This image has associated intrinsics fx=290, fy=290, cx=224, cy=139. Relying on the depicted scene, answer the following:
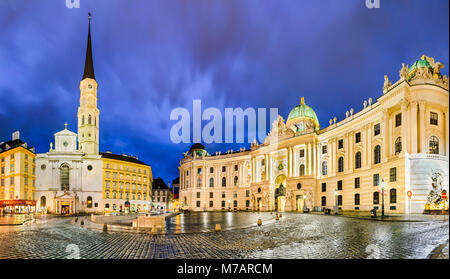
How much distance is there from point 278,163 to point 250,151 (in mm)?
→ 14236

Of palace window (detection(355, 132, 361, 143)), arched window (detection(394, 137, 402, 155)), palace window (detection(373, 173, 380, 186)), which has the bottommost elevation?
palace window (detection(373, 173, 380, 186))

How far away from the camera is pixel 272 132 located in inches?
2911

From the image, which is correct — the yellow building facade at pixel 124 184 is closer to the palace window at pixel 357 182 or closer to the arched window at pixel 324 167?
the arched window at pixel 324 167

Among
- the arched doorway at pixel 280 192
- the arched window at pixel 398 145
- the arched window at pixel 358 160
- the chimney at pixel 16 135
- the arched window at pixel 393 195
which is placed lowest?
the arched doorway at pixel 280 192

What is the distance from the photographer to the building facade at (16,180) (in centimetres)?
6500

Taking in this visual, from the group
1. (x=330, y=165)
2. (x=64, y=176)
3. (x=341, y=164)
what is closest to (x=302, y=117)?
(x=330, y=165)

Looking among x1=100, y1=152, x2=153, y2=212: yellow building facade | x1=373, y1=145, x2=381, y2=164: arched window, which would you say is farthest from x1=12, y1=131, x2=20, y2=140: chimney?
x1=373, y1=145, x2=381, y2=164: arched window

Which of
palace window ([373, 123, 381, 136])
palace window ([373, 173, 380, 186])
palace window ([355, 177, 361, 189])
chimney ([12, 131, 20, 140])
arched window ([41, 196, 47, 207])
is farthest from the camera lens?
chimney ([12, 131, 20, 140])

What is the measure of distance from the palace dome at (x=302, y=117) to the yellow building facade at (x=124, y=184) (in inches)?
1912

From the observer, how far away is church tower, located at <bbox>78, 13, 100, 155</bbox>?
8099 cm

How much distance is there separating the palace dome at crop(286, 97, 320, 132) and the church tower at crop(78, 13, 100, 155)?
178 ft

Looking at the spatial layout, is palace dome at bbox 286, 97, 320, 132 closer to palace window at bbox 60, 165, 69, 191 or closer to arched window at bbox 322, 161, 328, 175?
arched window at bbox 322, 161, 328, 175

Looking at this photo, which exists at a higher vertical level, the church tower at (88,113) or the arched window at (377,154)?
the church tower at (88,113)

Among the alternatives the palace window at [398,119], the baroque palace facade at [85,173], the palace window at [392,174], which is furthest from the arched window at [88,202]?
the palace window at [398,119]
